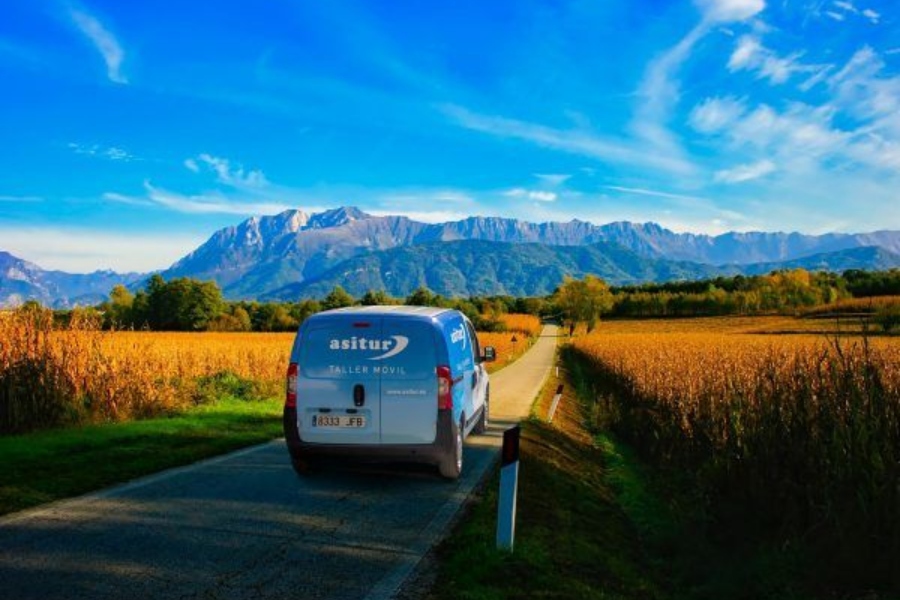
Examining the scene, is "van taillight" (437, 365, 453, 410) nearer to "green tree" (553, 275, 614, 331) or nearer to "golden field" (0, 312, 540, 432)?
"golden field" (0, 312, 540, 432)

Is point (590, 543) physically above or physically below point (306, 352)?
below

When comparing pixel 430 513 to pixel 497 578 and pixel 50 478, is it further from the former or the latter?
pixel 50 478

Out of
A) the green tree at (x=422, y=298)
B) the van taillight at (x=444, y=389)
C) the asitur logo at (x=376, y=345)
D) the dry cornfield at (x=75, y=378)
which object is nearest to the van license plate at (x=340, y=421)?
the asitur logo at (x=376, y=345)

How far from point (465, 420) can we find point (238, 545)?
4.26 meters

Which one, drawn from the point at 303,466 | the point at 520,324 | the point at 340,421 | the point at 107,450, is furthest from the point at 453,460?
the point at 520,324

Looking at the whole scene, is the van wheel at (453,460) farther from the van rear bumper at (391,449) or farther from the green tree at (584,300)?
the green tree at (584,300)

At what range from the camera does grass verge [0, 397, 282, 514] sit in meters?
7.90

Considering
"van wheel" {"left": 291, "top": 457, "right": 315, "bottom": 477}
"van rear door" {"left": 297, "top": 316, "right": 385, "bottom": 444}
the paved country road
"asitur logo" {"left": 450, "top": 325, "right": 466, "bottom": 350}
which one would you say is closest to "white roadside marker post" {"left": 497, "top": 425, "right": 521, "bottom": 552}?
the paved country road

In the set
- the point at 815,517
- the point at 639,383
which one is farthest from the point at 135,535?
the point at 639,383

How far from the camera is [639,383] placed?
17812 millimetres

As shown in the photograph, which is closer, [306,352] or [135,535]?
[135,535]

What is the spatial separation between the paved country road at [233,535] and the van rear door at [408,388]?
2.13 ft

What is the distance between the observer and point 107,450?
402 inches

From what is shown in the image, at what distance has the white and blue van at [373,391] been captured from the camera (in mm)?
8312
